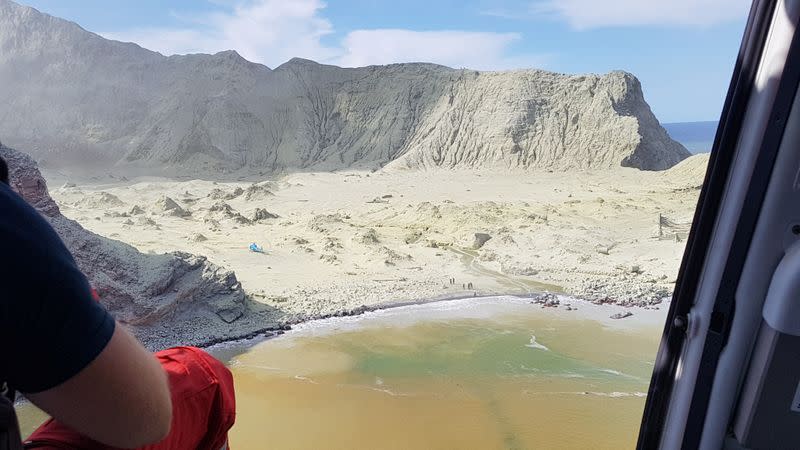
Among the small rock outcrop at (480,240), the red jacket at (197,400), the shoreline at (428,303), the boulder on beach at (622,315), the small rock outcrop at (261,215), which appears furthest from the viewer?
the small rock outcrop at (261,215)

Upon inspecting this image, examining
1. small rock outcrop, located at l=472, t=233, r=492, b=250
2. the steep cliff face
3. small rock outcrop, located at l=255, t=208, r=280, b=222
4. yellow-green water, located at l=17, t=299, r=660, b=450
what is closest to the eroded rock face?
yellow-green water, located at l=17, t=299, r=660, b=450

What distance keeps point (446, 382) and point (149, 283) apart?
4.22m

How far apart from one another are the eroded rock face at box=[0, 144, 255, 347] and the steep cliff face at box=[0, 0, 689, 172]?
60.5 feet

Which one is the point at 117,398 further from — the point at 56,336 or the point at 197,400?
the point at 197,400

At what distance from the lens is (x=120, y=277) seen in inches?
300

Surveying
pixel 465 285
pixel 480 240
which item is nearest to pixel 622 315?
pixel 465 285

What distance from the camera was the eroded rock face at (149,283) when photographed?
709 centimetres

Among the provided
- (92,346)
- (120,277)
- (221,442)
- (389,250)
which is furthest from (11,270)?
(389,250)

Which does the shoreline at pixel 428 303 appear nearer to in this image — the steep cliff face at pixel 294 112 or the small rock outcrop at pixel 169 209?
the small rock outcrop at pixel 169 209

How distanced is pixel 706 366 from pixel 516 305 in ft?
29.7

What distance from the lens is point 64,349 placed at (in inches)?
29.8

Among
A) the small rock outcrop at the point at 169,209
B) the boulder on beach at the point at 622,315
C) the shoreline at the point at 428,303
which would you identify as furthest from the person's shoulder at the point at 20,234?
the small rock outcrop at the point at 169,209

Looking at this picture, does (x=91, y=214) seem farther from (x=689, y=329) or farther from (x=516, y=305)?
(x=689, y=329)

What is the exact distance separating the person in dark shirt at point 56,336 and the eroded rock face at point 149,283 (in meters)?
6.76
